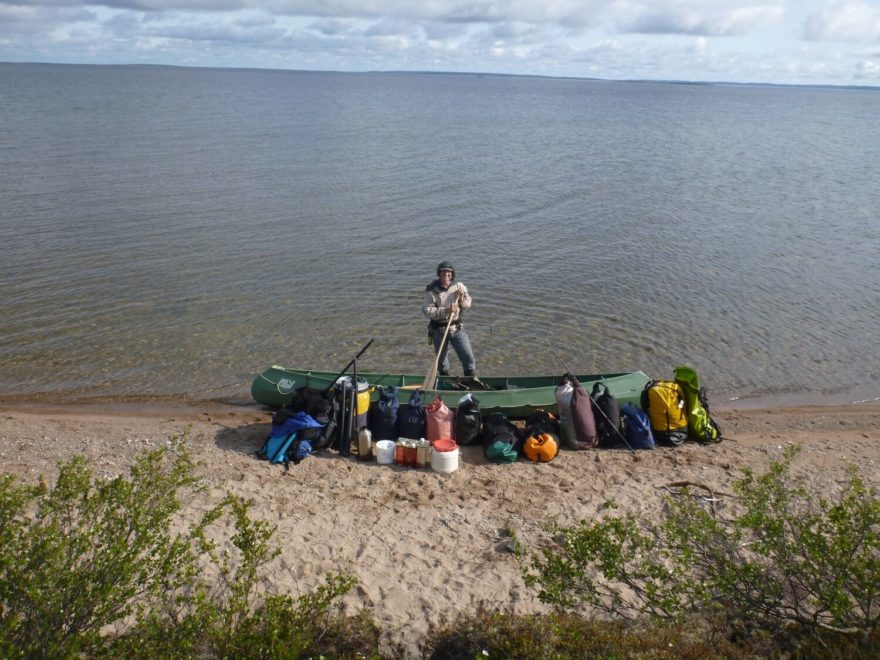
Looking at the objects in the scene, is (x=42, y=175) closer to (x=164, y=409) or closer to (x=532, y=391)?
(x=164, y=409)

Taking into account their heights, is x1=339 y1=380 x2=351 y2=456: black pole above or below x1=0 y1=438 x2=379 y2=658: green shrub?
below

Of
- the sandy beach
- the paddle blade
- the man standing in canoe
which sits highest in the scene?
the man standing in canoe

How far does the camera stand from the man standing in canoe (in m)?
10.5

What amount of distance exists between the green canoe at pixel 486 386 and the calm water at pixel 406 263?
1221 millimetres

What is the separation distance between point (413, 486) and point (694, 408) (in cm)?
402

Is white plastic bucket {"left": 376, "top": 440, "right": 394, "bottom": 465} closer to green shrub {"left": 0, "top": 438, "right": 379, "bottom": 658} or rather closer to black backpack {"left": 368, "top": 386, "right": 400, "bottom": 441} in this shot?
black backpack {"left": 368, "top": 386, "right": 400, "bottom": 441}

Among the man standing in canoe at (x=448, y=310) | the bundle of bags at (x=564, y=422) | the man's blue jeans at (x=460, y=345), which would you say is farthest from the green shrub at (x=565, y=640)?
the man's blue jeans at (x=460, y=345)

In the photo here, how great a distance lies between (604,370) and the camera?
12.9 meters

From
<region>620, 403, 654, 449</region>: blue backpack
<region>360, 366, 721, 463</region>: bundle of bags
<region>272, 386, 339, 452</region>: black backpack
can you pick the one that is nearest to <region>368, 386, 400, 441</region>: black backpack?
<region>360, 366, 721, 463</region>: bundle of bags

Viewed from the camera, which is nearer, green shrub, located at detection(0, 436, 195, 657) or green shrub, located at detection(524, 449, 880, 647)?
green shrub, located at detection(0, 436, 195, 657)

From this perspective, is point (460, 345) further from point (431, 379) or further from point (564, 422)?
point (564, 422)

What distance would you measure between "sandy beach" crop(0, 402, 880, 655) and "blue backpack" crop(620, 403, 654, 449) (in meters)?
0.16

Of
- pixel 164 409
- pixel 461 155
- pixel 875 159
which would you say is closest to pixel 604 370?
pixel 164 409

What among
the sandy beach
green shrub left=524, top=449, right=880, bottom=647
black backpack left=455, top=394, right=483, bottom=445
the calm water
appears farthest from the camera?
the calm water
